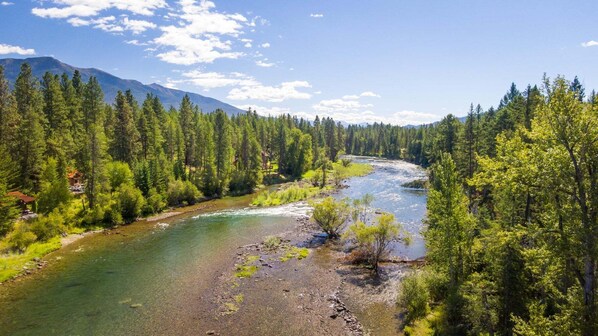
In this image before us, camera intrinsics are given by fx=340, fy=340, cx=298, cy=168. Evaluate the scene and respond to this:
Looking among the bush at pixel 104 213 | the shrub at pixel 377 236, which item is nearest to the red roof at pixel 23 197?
the bush at pixel 104 213

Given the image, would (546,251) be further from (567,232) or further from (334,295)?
(334,295)

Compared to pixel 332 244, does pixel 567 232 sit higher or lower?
higher

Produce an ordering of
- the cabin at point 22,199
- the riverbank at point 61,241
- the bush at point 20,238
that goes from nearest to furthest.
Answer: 1. the riverbank at point 61,241
2. the bush at point 20,238
3. the cabin at point 22,199

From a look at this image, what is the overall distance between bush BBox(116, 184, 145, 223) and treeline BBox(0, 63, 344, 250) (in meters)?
0.16

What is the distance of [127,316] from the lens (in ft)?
89.7

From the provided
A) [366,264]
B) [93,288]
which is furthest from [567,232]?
[93,288]

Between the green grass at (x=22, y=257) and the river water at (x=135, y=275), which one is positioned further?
the green grass at (x=22, y=257)

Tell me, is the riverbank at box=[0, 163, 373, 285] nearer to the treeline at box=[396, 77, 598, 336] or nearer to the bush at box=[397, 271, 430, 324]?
the bush at box=[397, 271, 430, 324]

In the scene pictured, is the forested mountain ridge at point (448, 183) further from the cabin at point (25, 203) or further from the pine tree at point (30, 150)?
the cabin at point (25, 203)

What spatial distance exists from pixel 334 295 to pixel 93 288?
2273 centimetres

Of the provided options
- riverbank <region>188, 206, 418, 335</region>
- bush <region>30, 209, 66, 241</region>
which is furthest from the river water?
bush <region>30, 209, 66, 241</region>

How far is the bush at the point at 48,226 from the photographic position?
4272cm

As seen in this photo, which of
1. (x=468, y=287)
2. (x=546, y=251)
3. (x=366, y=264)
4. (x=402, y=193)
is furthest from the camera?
(x=402, y=193)

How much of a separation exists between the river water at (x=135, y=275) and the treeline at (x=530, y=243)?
615 inches
